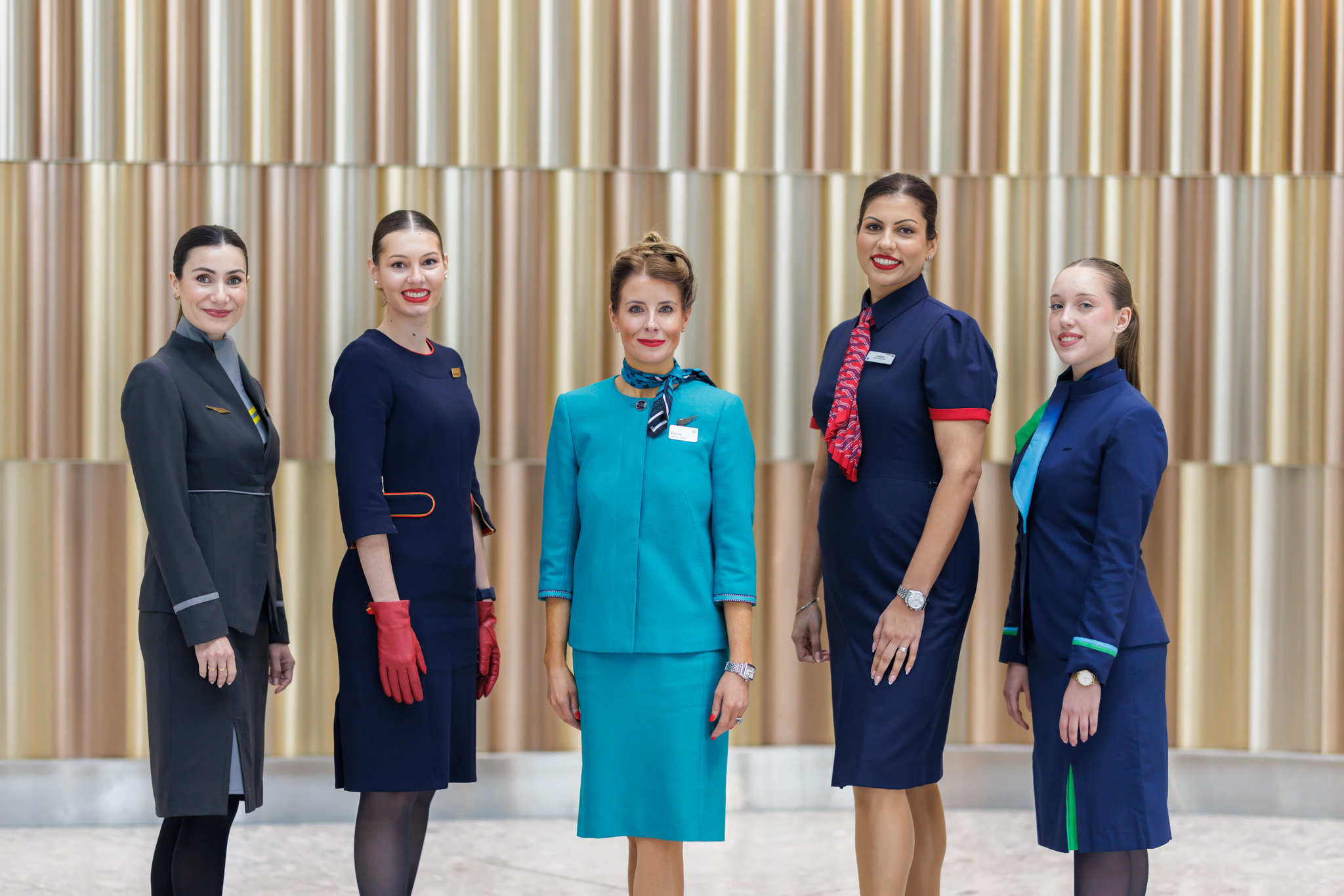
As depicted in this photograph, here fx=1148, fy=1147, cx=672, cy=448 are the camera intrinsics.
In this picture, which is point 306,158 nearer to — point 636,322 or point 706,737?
point 636,322

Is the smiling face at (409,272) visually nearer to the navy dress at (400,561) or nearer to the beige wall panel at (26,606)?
the navy dress at (400,561)

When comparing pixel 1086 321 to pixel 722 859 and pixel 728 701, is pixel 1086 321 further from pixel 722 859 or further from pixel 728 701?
pixel 722 859

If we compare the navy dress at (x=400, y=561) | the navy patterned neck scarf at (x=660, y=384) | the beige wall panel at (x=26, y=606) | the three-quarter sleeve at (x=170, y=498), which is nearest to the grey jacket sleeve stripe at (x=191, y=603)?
the three-quarter sleeve at (x=170, y=498)

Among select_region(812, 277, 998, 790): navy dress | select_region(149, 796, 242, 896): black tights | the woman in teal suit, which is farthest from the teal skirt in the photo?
select_region(149, 796, 242, 896): black tights

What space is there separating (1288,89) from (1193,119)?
0.37 m

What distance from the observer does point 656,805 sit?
2.35 meters

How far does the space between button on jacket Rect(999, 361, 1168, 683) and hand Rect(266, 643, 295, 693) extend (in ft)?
5.58

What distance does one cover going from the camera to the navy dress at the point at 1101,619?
90.5 inches

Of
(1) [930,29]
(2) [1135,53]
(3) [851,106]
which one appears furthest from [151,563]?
(2) [1135,53]

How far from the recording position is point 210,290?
2.56 meters

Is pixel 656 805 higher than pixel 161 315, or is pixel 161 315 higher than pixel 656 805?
pixel 161 315

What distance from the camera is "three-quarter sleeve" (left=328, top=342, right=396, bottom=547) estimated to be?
248cm

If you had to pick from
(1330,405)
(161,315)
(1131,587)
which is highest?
(161,315)

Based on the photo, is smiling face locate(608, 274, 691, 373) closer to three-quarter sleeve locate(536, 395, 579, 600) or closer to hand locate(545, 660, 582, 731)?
three-quarter sleeve locate(536, 395, 579, 600)
